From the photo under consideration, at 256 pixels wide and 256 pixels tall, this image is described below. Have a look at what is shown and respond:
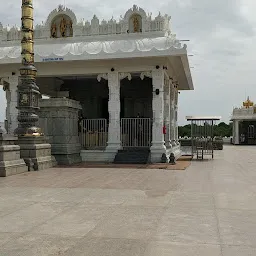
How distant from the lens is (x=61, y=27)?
18.2m

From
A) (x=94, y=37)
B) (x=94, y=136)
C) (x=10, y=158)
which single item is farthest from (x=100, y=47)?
(x=10, y=158)

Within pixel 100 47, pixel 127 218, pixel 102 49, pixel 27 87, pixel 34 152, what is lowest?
pixel 127 218

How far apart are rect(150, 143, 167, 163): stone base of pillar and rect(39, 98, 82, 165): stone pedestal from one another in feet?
10.7

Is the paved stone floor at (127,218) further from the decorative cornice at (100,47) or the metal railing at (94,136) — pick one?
the metal railing at (94,136)

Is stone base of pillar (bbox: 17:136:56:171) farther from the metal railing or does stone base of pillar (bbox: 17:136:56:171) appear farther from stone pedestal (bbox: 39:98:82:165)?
the metal railing

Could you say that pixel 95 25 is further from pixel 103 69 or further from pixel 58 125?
pixel 58 125

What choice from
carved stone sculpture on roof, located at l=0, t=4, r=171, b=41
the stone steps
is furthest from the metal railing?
carved stone sculpture on roof, located at l=0, t=4, r=171, b=41

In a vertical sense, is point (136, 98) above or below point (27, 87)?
above

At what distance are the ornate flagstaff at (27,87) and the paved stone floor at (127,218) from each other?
168 inches

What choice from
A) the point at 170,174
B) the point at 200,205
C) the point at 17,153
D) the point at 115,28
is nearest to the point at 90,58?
the point at 115,28

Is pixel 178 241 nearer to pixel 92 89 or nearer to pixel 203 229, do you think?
pixel 203 229

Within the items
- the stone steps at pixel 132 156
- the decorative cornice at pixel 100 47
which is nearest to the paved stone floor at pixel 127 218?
the stone steps at pixel 132 156

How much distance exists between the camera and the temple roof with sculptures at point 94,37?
16.0 m

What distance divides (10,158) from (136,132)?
6.89 meters
